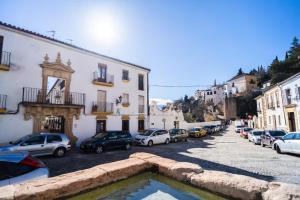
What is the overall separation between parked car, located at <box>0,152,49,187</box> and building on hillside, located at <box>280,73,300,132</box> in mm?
22406

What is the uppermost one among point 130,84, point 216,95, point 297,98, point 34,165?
point 216,95

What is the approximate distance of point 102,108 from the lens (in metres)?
17.5

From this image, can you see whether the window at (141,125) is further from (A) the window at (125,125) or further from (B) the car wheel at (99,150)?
(B) the car wheel at (99,150)

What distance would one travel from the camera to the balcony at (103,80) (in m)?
17.1

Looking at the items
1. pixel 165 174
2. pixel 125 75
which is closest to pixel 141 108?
pixel 125 75

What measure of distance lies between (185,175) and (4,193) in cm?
260

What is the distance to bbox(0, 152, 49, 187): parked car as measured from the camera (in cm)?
362

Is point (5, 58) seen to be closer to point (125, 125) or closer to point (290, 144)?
point (125, 125)

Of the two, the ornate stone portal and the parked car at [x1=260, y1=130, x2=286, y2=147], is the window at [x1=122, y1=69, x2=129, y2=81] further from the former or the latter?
the parked car at [x1=260, y1=130, x2=286, y2=147]

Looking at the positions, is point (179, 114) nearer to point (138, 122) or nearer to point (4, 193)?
point (138, 122)

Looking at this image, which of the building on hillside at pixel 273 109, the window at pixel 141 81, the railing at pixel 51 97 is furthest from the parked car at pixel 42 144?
the building on hillside at pixel 273 109

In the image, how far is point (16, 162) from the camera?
386 centimetres

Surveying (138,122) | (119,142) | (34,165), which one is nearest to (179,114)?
(138,122)

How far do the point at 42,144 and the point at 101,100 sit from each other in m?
7.57
